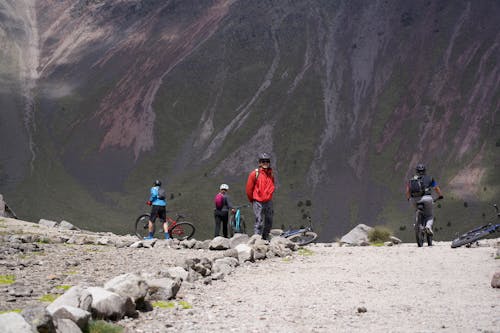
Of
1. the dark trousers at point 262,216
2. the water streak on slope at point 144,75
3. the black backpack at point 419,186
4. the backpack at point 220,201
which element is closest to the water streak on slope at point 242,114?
the water streak on slope at point 144,75

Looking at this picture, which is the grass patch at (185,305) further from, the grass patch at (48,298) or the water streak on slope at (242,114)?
the water streak on slope at (242,114)

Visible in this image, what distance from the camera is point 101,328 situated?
576 centimetres

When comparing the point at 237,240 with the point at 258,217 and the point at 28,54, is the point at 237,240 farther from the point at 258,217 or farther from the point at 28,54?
the point at 28,54

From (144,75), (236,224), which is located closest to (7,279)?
(236,224)

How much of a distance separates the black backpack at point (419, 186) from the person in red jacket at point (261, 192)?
4883mm

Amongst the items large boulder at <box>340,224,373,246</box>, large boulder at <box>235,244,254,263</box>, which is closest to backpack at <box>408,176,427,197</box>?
large boulder at <box>340,224,373,246</box>

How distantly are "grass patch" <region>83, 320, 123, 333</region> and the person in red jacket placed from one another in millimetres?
9830

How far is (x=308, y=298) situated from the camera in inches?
327

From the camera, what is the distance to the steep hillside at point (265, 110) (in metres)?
68.6

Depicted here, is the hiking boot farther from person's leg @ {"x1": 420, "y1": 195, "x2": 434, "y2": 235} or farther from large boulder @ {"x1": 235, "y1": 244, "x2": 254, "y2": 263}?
large boulder @ {"x1": 235, "y1": 244, "x2": 254, "y2": 263}

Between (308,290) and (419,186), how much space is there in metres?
9.63

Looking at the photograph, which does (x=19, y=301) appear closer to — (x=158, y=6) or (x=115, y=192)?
(x=115, y=192)

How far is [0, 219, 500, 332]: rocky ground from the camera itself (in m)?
6.58

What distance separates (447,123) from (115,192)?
4788 centimetres
